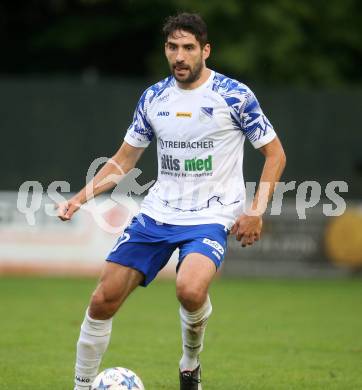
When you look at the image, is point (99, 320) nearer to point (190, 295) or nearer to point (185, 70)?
point (190, 295)

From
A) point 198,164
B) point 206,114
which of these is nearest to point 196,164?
point 198,164

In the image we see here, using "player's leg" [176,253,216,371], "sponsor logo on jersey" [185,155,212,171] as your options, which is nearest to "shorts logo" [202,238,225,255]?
"player's leg" [176,253,216,371]

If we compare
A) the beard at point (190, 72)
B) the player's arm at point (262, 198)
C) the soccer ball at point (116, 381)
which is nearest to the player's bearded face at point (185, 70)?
the beard at point (190, 72)

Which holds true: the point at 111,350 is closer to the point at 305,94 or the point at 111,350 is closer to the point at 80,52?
the point at 305,94

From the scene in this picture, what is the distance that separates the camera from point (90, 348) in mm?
6648

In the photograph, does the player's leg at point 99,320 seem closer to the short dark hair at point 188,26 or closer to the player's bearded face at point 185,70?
the player's bearded face at point 185,70

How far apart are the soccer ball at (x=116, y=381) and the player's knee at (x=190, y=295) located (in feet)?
1.89

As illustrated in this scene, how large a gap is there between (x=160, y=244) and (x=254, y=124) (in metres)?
0.96

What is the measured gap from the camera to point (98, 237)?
15852mm

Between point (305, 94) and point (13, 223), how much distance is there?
199 inches

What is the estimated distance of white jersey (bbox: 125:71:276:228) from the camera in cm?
693

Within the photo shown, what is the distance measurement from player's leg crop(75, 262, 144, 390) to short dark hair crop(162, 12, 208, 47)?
151cm

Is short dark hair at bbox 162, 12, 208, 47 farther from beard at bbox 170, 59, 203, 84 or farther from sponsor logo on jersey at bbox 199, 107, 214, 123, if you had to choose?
sponsor logo on jersey at bbox 199, 107, 214, 123

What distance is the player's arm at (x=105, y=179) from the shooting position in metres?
6.92
